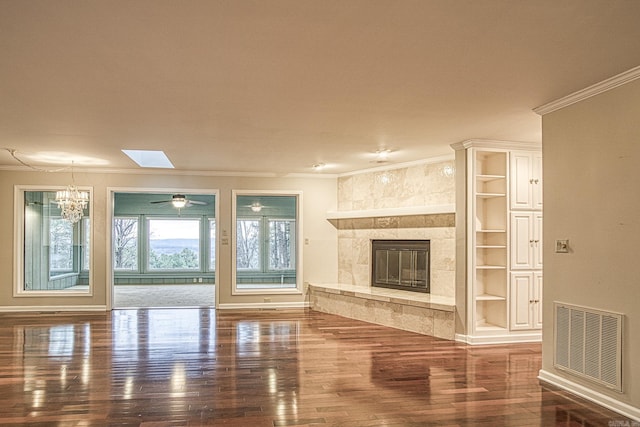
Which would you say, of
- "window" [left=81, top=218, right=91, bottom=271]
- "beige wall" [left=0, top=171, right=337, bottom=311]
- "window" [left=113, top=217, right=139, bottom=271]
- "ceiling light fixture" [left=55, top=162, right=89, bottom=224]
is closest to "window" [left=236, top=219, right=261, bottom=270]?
"beige wall" [left=0, top=171, right=337, bottom=311]

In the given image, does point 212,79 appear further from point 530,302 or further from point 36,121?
point 530,302

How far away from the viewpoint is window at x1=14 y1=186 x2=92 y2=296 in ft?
26.2

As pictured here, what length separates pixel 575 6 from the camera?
2336 millimetres

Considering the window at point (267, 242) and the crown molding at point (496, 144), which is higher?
the crown molding at point (496, 144)

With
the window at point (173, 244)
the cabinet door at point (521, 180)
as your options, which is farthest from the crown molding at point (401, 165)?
the window at point (173, 244)

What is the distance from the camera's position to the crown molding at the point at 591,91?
330 cm

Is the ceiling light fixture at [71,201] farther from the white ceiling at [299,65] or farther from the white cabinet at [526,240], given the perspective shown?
the white cabinet at [526,240]

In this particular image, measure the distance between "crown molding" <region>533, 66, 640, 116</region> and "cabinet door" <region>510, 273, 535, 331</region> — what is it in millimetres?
2225

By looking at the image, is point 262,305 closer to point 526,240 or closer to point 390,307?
point 390,307

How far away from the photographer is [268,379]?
4.22 metres

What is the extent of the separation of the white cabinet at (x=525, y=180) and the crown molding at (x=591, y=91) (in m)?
1.53

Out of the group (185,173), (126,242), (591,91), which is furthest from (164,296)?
(591,91)

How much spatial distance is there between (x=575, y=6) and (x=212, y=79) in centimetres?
230

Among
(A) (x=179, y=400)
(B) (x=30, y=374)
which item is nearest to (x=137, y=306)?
(B) (x=30, y=374)
